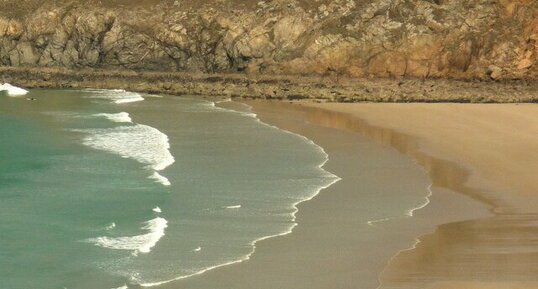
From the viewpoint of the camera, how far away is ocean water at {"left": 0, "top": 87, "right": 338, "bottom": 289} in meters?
16.2

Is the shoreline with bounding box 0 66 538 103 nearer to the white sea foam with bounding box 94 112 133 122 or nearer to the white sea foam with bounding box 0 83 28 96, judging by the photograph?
the white sea foam with bounding box 0 83 28 96

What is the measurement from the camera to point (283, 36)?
155 feet

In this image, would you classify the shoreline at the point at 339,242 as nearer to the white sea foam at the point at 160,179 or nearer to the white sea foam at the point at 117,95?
the white sea foam at the point at 160,179

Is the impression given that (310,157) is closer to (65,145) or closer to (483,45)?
(65,145)

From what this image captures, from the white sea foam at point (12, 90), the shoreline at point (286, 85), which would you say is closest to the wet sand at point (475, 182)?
the shoreline at point (286, 85)

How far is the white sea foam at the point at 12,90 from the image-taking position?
44562mm

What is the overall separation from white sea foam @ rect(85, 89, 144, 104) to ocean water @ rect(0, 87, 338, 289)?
5.06 meters

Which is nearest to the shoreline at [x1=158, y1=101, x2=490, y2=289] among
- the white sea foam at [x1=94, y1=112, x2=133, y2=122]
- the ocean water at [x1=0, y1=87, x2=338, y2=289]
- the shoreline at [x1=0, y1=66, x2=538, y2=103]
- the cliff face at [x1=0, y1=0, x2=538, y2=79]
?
the ocean water at [x1=0, y1=87, x2=338, y2=289]

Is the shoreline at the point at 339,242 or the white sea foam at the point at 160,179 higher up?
the shoreline at the point at 339,242

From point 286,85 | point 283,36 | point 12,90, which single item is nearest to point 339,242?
point 286,85

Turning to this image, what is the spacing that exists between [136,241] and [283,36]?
30.5 metres

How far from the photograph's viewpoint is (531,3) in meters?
45.6

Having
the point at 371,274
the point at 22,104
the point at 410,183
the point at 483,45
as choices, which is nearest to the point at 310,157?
the point at 410,183

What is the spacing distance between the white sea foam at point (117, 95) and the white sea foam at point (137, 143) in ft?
28.5
